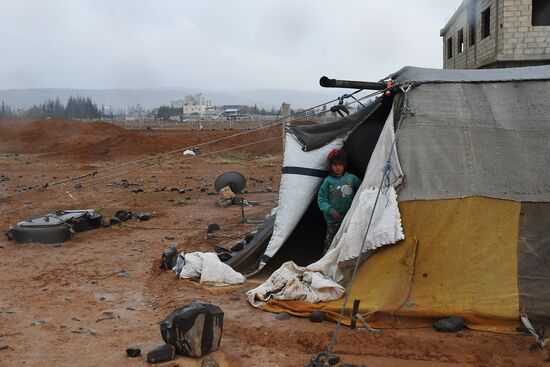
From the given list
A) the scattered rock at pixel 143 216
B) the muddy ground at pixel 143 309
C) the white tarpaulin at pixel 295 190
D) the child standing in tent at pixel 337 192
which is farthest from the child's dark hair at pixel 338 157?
the scattered rock at pixel 143 216

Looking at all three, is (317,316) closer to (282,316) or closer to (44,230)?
(282,316)

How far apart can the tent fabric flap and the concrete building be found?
14321 mm

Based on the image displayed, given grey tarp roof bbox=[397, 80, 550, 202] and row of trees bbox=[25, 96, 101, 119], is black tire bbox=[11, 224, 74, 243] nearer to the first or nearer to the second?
grey tarp roof bbox=[397, 80, 550, 202]

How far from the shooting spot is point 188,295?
18.5ft

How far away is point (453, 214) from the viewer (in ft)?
16.4

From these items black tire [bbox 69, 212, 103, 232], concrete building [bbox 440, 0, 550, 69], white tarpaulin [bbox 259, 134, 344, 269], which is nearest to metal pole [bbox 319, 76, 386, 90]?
white tarpaulin [bbox 259, 134, 344, 269]

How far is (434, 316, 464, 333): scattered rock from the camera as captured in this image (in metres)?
4.52

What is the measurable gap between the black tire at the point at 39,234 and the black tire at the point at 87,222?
0.59 m

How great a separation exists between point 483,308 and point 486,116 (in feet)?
5.99

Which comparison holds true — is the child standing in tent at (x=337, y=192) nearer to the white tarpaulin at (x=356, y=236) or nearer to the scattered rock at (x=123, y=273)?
the white tarpaulin at (x=356, y=236)

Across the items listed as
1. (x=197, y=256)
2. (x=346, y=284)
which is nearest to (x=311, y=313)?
(x=346, y=284)

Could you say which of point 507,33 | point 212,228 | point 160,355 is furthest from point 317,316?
point 507,33

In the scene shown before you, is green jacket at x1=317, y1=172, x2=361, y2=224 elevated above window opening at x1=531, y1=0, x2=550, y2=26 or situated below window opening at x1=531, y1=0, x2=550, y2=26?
below

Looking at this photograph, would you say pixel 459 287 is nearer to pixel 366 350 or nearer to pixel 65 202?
pixel 366 350
